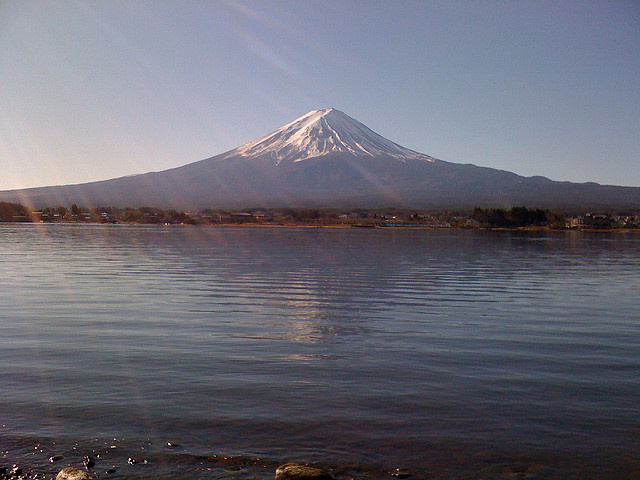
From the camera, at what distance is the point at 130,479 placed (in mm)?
6875

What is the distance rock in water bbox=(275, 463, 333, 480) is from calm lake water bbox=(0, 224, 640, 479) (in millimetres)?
362

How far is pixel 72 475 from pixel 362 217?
176 m

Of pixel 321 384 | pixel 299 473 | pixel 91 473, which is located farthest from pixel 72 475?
pixel 321 384

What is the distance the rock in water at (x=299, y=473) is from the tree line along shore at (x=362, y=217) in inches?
5677

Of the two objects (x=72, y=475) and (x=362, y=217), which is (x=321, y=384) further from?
(x=362, y=217)

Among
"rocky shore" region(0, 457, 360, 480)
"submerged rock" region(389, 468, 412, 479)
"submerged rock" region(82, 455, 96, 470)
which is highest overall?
"rocky shore" region(0, 457, 360, 480)

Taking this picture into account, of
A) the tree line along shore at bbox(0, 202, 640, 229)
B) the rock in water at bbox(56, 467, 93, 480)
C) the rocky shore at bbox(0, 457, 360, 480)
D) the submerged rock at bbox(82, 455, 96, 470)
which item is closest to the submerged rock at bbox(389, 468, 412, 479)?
the rocky shore at bbox(0, 457, 360, 480)

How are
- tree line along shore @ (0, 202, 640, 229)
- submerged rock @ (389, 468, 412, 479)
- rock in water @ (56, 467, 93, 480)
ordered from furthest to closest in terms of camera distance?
1. tree line along shore @ (0, 202, 640, 229)
2. submerged rock @ (389, 468, 412, 479)
3. rock in water @ (56, 467, 93, 480)

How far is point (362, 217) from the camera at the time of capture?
Result: 598ft

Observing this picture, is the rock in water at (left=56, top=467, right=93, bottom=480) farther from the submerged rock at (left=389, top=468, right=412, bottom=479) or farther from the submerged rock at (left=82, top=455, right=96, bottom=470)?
the submerged rock at (left=389, top=468, right=412, bottom=479)

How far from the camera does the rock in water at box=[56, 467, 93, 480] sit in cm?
657

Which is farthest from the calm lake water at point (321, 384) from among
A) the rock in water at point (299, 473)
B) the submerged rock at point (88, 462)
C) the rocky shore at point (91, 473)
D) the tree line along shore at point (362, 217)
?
the tree line along shore at point (362, 217)

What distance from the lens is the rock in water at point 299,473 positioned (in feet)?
22.0

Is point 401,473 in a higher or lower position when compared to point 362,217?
lower
